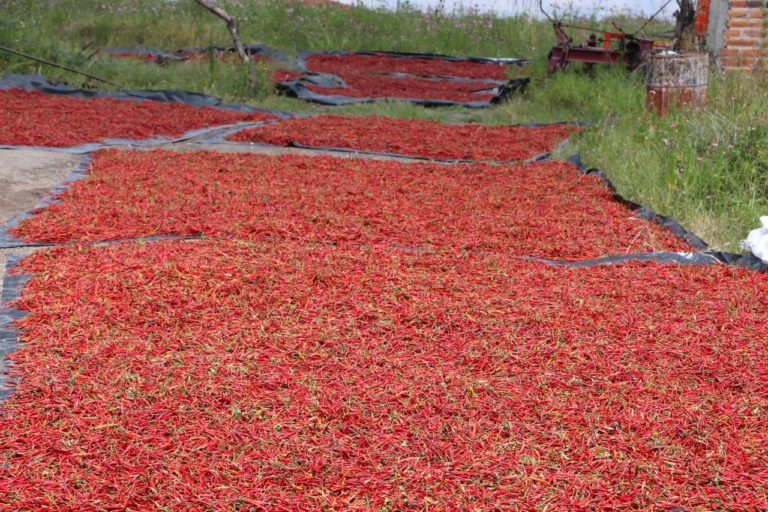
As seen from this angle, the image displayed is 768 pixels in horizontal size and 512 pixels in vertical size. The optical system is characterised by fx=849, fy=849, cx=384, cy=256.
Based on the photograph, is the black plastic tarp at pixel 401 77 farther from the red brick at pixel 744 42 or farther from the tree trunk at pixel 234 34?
the red brick at pixel 744 42

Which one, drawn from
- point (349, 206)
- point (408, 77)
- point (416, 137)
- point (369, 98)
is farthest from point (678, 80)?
point (408, 77)

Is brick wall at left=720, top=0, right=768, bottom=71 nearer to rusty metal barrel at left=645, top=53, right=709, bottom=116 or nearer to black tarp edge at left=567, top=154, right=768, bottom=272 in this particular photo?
rusty metal barrel at left=645, top=53, right=709, bottom=116

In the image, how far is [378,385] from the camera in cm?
285

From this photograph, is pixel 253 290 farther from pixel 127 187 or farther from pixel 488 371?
pixel 127 187

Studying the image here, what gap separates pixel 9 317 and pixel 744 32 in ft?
28.9

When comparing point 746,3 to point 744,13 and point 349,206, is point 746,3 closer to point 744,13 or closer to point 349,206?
point 744,13

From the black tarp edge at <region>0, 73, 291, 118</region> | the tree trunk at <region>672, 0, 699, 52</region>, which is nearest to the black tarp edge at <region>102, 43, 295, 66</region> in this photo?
the black tarp edge at <region>0, 73, 291, 118</region>

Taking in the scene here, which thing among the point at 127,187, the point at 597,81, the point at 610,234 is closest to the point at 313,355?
the point at 610,234

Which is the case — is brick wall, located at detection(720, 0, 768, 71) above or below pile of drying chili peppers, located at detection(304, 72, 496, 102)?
above

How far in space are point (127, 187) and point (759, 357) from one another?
13.0ft

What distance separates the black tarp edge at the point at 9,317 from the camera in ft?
9.53

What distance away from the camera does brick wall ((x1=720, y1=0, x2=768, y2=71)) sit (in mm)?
9539

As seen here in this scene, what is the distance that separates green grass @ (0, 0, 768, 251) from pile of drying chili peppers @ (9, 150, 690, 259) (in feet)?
1.69

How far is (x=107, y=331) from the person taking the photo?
3256 millimetres
